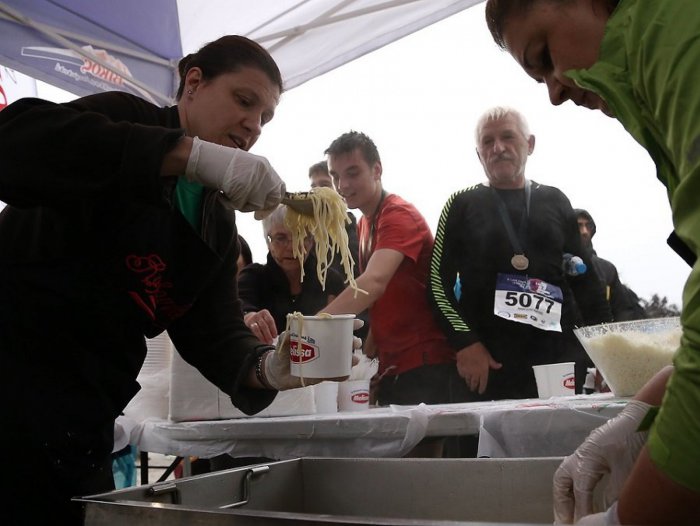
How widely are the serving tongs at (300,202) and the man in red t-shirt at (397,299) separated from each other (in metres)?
1.40

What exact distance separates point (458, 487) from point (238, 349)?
2.40ft

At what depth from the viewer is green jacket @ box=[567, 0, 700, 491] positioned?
62 cm

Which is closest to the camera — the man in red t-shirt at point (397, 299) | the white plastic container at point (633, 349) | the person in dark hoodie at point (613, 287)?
the white plastic container at point (633, 349)

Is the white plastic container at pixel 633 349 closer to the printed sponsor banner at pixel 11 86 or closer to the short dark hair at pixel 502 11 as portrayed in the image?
the short dark hair at pixel 502 11

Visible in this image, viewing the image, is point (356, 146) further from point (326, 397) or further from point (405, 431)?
point (405, 431)

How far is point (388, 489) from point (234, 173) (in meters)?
0.74

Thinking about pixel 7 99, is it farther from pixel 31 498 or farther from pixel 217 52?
pixel 31 498

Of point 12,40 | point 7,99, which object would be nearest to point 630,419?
point 12,40

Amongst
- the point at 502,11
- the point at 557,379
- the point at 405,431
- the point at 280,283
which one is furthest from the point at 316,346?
the point at 280,283

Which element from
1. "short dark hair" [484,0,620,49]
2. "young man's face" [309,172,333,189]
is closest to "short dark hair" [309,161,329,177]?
"young man's face" [309,172,333,189]

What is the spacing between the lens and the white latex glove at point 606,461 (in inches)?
38.6

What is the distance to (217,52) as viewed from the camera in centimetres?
171

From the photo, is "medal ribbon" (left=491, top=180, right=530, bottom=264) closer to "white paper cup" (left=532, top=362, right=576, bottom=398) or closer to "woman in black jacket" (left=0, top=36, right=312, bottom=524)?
"white paper cup" (left=532, top=362, right=576, bottom=398)

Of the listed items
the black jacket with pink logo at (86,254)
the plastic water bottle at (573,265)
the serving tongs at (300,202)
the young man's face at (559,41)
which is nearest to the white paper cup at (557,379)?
the plastic water bottle at (573,265)
